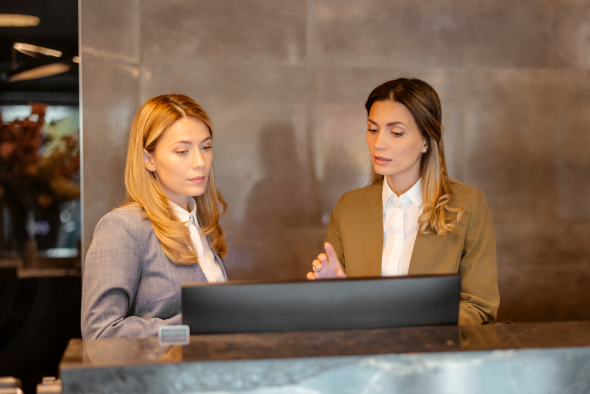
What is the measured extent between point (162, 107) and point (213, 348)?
3.54 feet

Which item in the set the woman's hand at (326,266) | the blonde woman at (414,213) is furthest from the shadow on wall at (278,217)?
the woman's hand at (326,266)

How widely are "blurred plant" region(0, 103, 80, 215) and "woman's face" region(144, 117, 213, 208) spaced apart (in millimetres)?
1571

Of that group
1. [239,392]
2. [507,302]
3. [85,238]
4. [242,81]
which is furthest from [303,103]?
[239,392]

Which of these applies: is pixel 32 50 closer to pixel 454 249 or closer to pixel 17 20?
pixel 17 20

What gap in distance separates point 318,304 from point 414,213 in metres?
1.16

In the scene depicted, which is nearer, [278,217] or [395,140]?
[395,140]

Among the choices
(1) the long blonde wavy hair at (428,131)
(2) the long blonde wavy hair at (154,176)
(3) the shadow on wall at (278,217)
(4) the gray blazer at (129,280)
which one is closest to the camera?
(4) the gray blazer at (129,280)

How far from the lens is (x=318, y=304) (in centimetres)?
119

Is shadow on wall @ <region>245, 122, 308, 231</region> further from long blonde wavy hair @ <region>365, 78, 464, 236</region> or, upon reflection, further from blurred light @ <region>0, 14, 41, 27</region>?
blurred light @ <region>0, 14, 41, 27</region>

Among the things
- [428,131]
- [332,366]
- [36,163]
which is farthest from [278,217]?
[332,366]

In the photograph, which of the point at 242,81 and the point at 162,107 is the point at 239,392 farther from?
the point at 242,81

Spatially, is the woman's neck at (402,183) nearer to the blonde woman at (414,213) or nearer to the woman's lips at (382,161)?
the blonde woman at (414,213)

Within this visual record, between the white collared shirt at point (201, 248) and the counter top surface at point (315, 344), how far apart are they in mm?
717

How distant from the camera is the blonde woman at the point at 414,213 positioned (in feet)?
6.77
